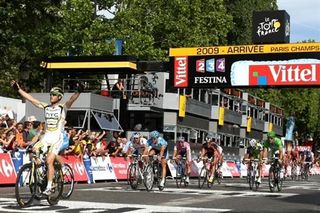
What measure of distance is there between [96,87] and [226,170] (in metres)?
12.8

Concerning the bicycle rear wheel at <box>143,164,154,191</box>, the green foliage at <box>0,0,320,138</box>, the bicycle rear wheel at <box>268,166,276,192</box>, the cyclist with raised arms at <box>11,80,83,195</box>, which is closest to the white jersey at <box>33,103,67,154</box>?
the cyclist with raised arms at <box>11,80,83,195</box>

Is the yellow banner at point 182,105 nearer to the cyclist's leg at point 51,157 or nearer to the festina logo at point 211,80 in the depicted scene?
the festina logo at point 211,80

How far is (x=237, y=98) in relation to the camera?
202ft

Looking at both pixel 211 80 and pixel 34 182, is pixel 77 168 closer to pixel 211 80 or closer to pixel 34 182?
pixel 34 182

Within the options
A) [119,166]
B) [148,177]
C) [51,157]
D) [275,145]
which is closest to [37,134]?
[148,177]

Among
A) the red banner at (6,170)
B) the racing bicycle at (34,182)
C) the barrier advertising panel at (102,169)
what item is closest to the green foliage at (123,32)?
the barrier advertising panel at (102,169)

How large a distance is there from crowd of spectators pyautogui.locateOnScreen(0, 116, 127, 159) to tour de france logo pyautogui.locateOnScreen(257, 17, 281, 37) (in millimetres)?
10665

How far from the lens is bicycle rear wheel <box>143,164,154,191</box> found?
16.9m

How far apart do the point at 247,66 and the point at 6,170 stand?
1608cm

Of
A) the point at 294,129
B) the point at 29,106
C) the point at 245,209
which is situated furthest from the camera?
the point at 294,129

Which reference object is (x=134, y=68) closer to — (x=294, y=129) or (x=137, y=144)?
(x=137, y=144)

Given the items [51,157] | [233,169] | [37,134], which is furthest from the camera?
[233,169]

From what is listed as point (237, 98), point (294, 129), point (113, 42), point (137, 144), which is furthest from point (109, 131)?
point (294, 129)

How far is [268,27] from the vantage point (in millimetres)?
32031
